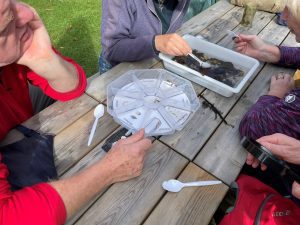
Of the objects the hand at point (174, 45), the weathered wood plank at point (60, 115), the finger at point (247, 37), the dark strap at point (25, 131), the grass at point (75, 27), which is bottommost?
the grass at point (75, 27)

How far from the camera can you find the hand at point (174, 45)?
1365mm

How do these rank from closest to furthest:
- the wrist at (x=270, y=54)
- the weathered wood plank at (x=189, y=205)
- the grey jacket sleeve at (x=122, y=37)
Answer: the weathered wood plank at (x=189, y=205) < the grey jacket sleeve at (x=122, y=37) < the wrist at (x=270, y=54)

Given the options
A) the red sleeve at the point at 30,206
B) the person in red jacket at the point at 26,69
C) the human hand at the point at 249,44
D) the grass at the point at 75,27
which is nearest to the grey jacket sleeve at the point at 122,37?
the person in red jacket at the point at 26,69

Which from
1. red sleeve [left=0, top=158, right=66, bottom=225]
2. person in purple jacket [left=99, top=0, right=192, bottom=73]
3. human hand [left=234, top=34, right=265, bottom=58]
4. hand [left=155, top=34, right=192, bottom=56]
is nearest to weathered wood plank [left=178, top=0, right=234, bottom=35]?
person in purple jacket [left=99, top=0, right=192, bottom=73]

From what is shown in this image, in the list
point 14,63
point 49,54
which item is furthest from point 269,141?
point 14,63

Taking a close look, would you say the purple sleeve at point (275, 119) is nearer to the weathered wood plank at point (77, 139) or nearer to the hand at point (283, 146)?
the hand at point (283, 146)

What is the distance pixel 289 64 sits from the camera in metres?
1.58

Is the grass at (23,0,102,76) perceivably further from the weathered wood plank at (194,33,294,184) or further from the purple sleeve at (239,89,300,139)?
the purple sleeve at (239,89,300,139)

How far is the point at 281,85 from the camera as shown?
140 cm

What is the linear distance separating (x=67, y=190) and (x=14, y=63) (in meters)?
0.60

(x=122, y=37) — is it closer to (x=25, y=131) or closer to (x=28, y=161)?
(x=25, y=131)

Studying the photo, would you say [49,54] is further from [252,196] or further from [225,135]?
[252,196]

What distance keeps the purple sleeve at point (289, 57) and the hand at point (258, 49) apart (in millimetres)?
26

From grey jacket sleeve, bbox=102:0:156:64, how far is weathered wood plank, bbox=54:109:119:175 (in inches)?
17.0
